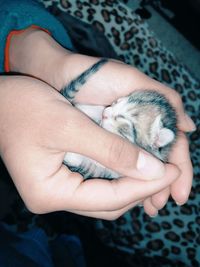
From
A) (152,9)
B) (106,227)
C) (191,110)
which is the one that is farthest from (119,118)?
(152,9)

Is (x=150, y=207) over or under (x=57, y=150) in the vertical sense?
under

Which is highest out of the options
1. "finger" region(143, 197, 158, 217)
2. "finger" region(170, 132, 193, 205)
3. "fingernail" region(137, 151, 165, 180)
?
"fingernail" region(137, 151, 165, 180)

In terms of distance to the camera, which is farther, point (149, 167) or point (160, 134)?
point (160, 134)

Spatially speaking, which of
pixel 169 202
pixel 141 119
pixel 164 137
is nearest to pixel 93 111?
pixel 141 119

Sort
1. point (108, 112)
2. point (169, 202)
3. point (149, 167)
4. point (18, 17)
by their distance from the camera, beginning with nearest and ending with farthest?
point (149, 167) < point (18, 17) < point (108, 112) < point (169, 202)

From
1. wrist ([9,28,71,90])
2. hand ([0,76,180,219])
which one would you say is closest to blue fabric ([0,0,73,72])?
wrist ([9,28,71,90])

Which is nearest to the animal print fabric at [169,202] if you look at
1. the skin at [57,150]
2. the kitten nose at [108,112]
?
the skin at [57,150]

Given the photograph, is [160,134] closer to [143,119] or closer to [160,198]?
[143,119]

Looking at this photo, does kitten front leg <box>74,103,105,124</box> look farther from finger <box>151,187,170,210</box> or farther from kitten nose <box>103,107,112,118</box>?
finger <box>151,187,170,210</box>
